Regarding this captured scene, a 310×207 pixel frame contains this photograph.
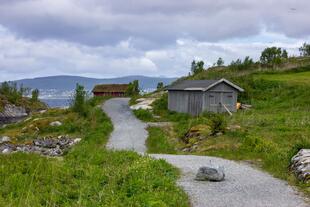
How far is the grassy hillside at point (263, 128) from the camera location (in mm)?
20766

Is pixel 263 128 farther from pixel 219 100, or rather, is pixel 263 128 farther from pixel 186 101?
pixel 186 101

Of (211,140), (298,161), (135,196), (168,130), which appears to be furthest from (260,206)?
(168,130)

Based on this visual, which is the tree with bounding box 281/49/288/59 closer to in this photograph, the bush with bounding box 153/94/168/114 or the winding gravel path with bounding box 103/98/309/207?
the bush with bounding box 153/94/168/114

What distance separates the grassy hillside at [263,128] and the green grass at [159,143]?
0.73ft

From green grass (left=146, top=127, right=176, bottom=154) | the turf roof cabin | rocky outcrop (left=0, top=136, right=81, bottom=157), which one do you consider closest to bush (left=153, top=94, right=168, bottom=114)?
rocky outcrop (left=0, top=136, right=81, bottom=157)

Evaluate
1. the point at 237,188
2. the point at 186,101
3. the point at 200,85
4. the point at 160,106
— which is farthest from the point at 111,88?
the point at 237,188

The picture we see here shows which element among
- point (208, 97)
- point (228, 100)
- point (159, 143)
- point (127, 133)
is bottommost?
point (127, 133)

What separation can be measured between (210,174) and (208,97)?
100 ft

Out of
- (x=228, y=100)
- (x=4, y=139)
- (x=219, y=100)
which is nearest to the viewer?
(x=4, y=139)

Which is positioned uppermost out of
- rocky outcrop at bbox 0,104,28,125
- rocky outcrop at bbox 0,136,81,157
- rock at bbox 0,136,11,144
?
rocky outcrop at bbox 0,136,81,157

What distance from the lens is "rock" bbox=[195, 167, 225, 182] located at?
52.1 ft

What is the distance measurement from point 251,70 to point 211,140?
4370cm

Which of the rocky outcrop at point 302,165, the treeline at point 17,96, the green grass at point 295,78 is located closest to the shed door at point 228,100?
the green grass at point 295,78

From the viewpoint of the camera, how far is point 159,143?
101 feet
